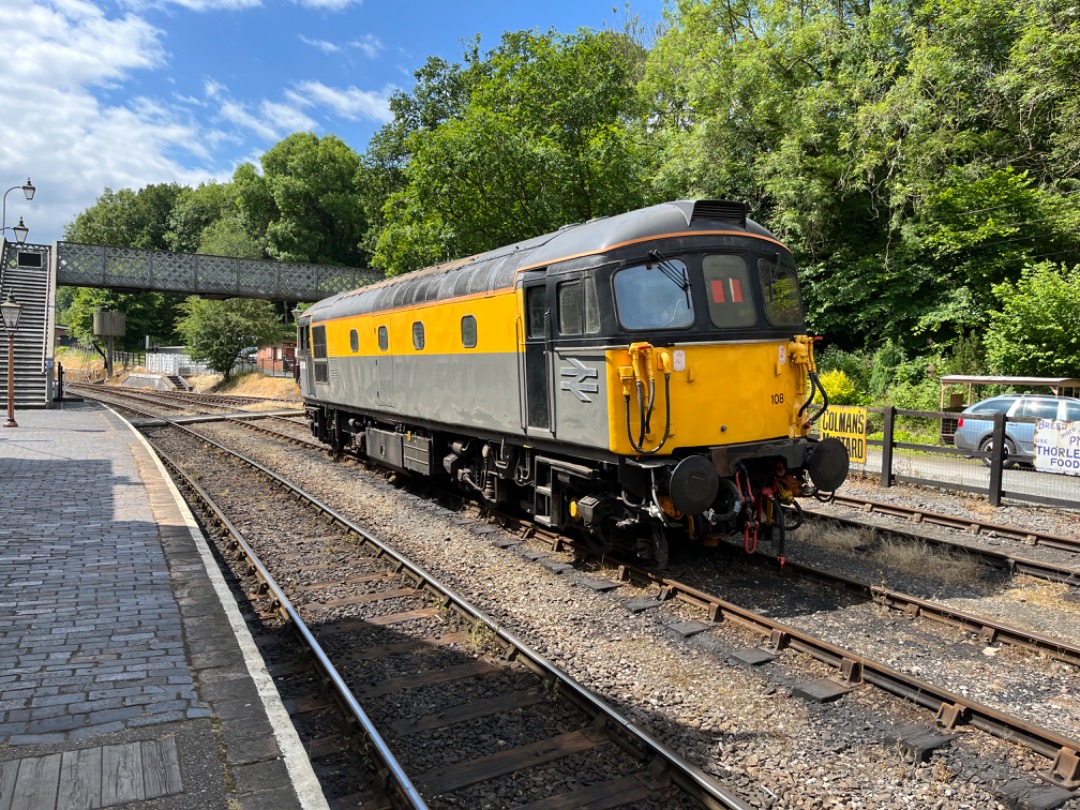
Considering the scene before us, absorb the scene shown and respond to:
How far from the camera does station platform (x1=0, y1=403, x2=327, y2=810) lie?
3939 mm

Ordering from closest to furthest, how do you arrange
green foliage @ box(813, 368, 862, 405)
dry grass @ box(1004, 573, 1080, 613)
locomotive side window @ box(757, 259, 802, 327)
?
dry grass @ box(1004, 573, 1080, 613) < locomotive side window @ box(757, 259, 802, 327) < green foliage @ box(813, 368, 862, 405)

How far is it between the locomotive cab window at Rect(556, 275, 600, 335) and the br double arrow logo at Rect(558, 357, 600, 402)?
1.16ft

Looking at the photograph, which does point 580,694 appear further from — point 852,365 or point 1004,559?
point 852,365

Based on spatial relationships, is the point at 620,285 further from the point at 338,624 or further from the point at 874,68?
the point at 874,68

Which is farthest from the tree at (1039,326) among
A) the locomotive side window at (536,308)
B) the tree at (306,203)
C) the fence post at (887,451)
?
the tree at (306,203)

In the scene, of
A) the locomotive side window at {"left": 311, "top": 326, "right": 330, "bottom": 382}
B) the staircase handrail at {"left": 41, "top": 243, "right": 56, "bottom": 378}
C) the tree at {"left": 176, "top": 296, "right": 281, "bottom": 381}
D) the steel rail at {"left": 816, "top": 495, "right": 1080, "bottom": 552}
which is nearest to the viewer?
the steel rail at {"left": 816, "top": 495, "right": 1080, "bottom": 552}

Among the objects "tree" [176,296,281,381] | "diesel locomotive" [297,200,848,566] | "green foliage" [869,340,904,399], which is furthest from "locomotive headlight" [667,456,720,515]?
"tree" [176,296,281,381]

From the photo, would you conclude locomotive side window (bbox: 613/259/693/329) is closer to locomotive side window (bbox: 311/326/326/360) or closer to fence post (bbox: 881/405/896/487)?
fence post (bbox: 881/405/896/487)

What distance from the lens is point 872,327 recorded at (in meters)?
27.8

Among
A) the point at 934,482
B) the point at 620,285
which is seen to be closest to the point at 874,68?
the point at 934,482

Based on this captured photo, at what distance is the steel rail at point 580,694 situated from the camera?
13.8ft

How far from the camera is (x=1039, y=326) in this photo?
21.0 m

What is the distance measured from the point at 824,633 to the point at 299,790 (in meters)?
4.56

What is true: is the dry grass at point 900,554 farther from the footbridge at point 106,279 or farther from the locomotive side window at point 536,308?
the footbridge at point 106,279
